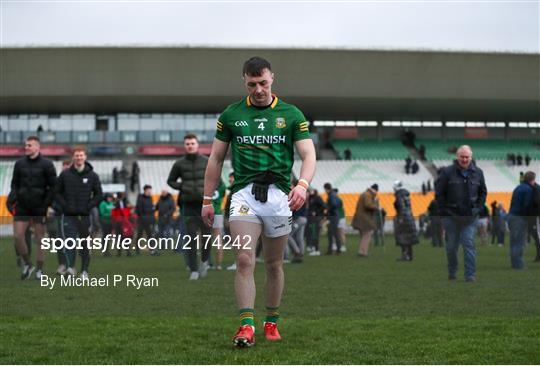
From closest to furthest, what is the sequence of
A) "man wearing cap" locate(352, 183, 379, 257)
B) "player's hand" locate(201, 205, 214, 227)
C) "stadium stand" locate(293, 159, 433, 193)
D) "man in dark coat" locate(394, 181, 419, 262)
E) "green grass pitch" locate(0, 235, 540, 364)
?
1. "green grass pitch" locate(0, 235, 540, 364)
2. "player's hand" locate(201, 205, 214, 227)
3. "man in dark coat" locate(394, 181, 419, 262)
4. "man wearing cap" locate(352, 183, 379, 257)
5. "stadium stand" locate(293, 159, 433, 193)

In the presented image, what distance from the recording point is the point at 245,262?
19.4 feet

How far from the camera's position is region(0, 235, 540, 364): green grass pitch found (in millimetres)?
5512

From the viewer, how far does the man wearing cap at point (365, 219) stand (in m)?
15.5

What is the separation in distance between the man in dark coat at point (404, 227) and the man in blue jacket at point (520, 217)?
4.96 feet

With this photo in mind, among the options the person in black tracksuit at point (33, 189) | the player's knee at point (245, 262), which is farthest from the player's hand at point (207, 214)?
the person in black tracksuit at point (33, 189)

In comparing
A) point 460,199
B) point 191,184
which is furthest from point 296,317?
point 460,199

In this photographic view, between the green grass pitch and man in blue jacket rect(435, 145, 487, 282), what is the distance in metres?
0.35

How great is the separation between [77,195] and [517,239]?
641 cm

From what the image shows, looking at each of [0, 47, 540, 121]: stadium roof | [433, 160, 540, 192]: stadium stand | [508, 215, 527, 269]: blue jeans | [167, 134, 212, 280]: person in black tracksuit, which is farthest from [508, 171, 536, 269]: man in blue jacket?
[0, 47, 540, 121]: stadium roof

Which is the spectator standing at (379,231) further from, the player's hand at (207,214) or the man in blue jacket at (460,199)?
the player's hand at (207,214)

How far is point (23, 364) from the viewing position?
525 cm

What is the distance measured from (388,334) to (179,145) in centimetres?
4847

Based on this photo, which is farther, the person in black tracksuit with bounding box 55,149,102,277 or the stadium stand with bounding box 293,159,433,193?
the stadium stand with bounding box 293,159,433,193

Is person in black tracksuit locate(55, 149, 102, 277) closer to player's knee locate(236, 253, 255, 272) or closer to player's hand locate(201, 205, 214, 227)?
player's hand locate(201, 205, 214, 227)
